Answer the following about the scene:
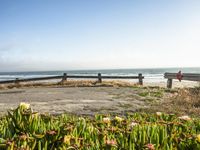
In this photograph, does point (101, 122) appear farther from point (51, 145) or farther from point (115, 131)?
point (51, 145)

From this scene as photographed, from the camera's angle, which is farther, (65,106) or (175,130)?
(65,106)

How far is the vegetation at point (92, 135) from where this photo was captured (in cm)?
332

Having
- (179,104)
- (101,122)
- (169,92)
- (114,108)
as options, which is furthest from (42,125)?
(169,92)

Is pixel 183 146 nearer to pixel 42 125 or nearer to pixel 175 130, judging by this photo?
pixel 175 130

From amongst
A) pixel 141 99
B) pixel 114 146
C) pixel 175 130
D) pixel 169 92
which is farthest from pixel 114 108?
pixel 114 146

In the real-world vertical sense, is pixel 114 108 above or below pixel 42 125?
below

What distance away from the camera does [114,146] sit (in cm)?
321

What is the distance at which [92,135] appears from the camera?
3.78 metres

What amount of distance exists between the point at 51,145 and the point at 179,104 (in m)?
11.2

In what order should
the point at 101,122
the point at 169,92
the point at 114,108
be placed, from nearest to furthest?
the point at 101,122 → the point at 114,108 → the point at 169,92

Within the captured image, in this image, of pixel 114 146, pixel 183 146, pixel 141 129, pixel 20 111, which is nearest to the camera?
pixel 114 146

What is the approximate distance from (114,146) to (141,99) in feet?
45.3

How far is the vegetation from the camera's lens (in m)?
3.32

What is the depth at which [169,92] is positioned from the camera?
20.6 metres
